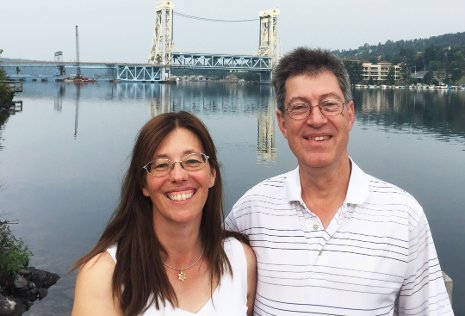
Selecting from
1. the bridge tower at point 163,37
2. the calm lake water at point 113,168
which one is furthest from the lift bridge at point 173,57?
the calm lake water at point 113,168

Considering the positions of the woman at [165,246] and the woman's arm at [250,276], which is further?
the woman's arm at [250,276]

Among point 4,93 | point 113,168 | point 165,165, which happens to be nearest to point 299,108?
point 165,165

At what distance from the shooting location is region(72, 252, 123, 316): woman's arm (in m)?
1.14

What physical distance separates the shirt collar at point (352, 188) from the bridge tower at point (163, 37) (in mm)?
60159

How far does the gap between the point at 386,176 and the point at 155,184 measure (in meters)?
11.0

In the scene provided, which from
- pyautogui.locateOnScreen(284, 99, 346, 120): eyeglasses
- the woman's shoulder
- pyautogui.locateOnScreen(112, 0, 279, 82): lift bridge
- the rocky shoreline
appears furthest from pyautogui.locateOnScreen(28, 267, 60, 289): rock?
pyautogui.locateOnScreen(112, 0, 279, 82): lift bridge

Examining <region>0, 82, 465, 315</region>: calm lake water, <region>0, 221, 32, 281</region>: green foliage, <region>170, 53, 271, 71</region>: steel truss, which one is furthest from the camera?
<region>170, 53, 271, 71</region>: steel truss

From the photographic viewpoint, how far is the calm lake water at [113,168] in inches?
290

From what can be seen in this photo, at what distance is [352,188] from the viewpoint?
1.33 meters

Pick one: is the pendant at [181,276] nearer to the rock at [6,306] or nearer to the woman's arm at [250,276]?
the woman's arm at [250,276]

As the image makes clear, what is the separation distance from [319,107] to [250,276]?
44 centimetres

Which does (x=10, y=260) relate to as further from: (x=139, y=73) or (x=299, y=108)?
(x=139, y=73)

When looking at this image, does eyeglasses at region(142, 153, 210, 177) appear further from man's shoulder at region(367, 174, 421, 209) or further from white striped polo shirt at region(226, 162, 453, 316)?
man's shoulder at region(367, 174, 421, 209)

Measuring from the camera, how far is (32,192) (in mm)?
10188
